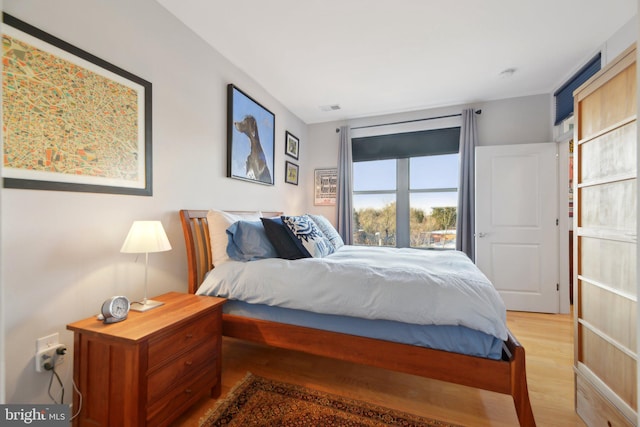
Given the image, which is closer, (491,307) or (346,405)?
(491,307)

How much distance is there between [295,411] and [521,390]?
1.17 metres

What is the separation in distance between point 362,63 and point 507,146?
78.9 inches

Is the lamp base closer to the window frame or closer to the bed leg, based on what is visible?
the bed leg

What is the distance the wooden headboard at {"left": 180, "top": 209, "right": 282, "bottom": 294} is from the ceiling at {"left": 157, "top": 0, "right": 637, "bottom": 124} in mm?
1497

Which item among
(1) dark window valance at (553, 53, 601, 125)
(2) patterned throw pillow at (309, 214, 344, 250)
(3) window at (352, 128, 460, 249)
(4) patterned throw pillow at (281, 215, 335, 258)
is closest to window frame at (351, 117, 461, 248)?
(3) window at (352, 128, 460, 249)

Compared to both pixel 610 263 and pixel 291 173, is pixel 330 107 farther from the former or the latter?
pixel 610 263

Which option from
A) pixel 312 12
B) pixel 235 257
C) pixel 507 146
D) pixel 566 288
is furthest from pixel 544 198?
pixel 235 257

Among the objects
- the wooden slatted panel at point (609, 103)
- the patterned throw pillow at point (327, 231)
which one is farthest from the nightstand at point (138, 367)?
the wooden slatted panel at point (609, 103)

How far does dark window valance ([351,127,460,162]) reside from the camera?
373 centimetres

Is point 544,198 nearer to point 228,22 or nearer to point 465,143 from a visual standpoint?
point 465,143

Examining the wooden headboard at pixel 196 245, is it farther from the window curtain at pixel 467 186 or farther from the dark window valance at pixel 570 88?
the dark window valance at pixel 570 88

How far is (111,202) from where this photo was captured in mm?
1700

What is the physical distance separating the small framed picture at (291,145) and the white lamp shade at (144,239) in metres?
2.37

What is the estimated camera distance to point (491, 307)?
58.2 inches
